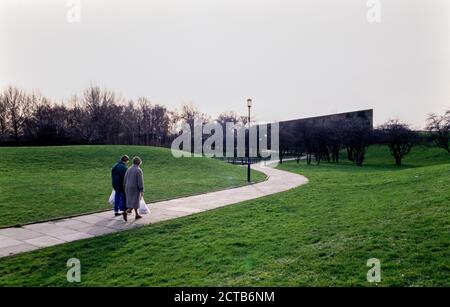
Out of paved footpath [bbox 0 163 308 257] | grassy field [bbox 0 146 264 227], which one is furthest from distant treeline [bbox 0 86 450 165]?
paved footpath [bbox 0 163 308 257]

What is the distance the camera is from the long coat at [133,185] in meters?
8.85

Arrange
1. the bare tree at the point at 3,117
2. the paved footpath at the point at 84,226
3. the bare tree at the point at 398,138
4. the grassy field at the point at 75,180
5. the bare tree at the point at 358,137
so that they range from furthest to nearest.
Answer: the bare tree at the point at 3,117, the bare tree at the point at 398,138, the bare tree at the point at 358,137, the grassy field at the point at 75,180, the paved footpath at the point at 84,226

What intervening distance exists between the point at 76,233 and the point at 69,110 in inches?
2282

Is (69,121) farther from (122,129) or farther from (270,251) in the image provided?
(270,251)

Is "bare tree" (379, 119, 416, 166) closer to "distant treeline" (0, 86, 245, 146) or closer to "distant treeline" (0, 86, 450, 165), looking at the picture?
"distant treeline" (0, 86, 450, 165)

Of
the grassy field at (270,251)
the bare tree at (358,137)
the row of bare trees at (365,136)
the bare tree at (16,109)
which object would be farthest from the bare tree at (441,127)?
the bare tree at (16,109)

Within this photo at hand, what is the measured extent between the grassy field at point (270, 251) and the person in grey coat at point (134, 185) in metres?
1.34

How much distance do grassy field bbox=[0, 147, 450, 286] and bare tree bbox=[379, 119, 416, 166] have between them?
47697mm

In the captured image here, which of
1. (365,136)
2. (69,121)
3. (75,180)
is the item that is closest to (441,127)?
(365,136)

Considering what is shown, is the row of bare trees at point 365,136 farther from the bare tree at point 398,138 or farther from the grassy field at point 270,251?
the grassy field at point 270,251

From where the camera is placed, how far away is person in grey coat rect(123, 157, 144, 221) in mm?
8844

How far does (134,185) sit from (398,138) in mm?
52974

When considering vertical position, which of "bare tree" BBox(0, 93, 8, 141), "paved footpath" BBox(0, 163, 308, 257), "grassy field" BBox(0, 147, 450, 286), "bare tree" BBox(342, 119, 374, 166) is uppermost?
"bare tree" BBox(0, 93, 8, 141)

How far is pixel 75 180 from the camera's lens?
17.2 metres
